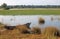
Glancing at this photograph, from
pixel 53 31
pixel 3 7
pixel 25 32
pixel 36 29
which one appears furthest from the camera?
pixel 3 7

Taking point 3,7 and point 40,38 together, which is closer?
point 40,38

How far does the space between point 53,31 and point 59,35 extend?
24.5 inches

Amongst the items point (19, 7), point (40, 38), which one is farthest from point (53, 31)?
point (19, 7)

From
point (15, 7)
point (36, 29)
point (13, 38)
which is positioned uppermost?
point (13, 38)

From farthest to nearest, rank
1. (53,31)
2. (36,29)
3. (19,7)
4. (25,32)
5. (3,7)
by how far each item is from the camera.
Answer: (19,7) < (3,7) < (36,29) < (25,32) < (53,31)

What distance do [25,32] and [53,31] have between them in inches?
98.0

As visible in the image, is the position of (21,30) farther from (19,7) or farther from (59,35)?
(19,7)

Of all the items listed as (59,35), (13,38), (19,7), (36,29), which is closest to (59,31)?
(59,35)

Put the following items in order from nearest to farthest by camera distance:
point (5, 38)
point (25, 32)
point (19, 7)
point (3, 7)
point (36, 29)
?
point (5, 38) → point (25, 32) → point (36, 29) → point (3, 7) → point (19, 7)

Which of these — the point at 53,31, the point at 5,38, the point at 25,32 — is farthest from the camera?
the point at 25,32

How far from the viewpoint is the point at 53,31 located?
1730cm

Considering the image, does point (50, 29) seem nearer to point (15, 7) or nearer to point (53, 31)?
point (53, 31)

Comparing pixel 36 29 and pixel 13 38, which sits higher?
pixel 13 38

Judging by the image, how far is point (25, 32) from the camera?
738 inches
